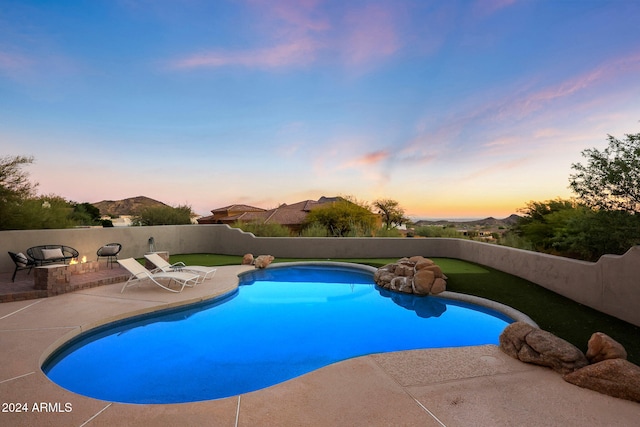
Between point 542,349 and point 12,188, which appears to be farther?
point 12,188

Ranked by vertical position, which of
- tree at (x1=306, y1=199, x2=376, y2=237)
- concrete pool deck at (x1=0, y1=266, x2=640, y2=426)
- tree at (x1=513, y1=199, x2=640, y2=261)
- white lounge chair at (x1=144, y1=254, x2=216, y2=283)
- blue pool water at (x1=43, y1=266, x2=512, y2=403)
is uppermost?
tree at (x1=306, y1=199, x2=376, y2=237)

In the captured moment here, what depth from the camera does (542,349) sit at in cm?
362

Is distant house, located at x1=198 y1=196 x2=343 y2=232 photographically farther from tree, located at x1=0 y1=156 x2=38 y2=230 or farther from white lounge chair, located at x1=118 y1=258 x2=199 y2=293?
white lounge chair, located at x1=118 y1=258 x2=199 y2=293

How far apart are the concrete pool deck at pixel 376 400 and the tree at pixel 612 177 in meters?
4.36

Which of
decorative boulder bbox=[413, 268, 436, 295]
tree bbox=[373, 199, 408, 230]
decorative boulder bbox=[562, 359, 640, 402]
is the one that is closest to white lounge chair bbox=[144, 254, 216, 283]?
decorative boulder bbox=[413, 268, 436, 295]

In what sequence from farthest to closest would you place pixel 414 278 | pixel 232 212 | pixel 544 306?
1. pixel 232 212
2. pixel 414 278
3. pixel 544 306

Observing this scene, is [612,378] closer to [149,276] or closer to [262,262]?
[149,276]

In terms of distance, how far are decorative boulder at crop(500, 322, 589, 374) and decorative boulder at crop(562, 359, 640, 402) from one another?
7.6 inches

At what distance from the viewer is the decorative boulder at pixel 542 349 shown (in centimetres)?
347

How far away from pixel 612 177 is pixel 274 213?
2914cm

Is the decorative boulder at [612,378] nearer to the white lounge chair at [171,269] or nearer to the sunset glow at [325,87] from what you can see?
the sunset glow at [325,87]

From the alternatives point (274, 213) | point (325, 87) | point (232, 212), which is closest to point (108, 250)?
point (325, 87)

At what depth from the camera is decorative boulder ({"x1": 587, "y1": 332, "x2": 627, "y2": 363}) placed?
3.41 m

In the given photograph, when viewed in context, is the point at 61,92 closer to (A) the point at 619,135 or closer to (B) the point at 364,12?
(B) the point at 364,12
